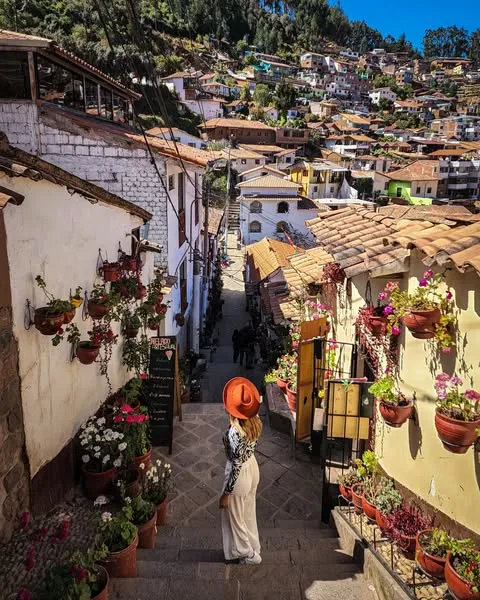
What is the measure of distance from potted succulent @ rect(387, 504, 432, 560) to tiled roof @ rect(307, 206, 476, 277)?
283cm

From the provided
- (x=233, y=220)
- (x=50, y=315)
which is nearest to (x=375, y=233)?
(x=50, y=315)

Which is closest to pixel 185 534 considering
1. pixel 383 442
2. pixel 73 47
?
pixel 383 442

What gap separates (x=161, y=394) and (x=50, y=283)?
3.66 metres

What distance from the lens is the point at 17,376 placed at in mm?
4629

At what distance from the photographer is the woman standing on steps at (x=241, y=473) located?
445 centimetres

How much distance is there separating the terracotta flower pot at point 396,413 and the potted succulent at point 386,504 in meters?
1.07

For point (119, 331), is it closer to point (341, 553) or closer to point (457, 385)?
point (341, 553)

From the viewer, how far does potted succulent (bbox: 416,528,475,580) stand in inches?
173

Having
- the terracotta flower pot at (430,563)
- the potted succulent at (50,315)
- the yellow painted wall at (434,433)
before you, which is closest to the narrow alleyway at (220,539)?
the terracotta flower pot at (430,563)

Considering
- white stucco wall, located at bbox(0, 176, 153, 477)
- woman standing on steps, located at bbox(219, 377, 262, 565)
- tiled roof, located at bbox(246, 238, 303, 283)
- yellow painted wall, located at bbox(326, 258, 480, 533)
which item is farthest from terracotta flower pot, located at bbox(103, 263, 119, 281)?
tiled roof, located at bbox(246, 238, 303, 283)

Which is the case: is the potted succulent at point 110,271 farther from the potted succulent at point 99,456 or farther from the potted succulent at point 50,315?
the potted succulent at point 99,456

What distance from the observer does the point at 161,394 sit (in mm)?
8234

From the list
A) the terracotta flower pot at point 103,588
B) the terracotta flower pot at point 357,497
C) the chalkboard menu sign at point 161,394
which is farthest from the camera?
the chalkboard menu sign at point 161,394

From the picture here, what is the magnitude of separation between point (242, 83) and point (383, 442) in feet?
345
